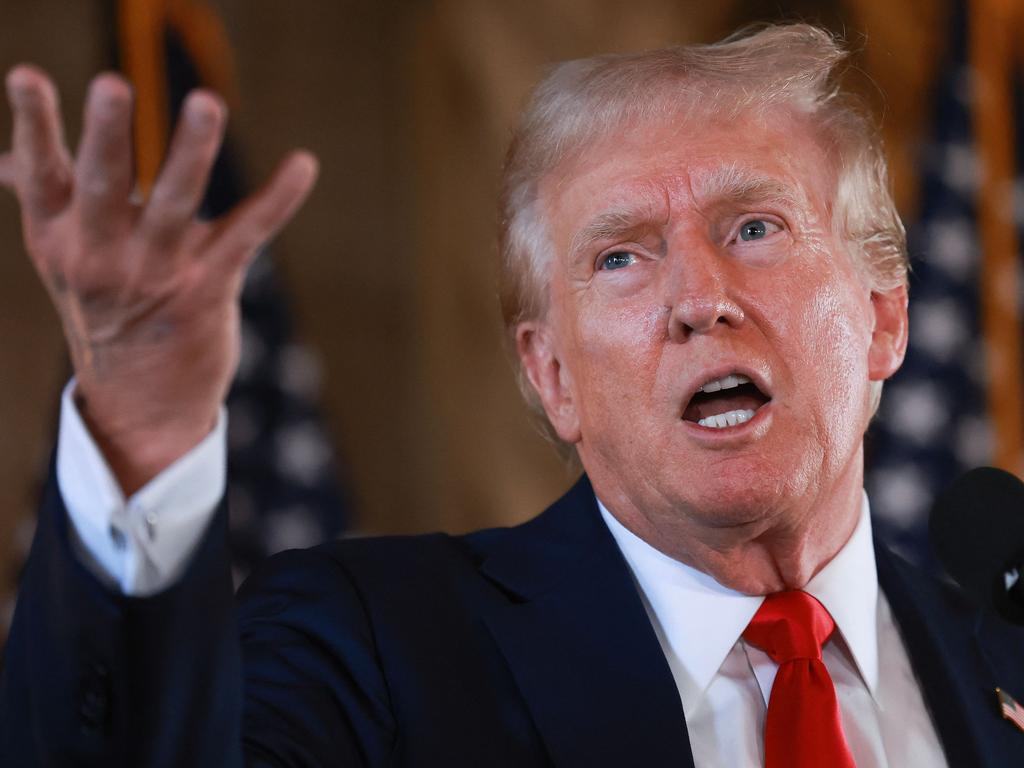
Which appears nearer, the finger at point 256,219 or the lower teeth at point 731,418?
the finger at point 256,219

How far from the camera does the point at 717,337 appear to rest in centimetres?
165

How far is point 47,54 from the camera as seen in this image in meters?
4.12

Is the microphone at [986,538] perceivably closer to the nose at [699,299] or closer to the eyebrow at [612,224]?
the nose at [699,299]

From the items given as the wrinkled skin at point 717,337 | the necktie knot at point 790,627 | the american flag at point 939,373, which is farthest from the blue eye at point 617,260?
the american flag at point 939,373

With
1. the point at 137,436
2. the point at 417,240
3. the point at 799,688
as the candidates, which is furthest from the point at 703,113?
the point at 417,240

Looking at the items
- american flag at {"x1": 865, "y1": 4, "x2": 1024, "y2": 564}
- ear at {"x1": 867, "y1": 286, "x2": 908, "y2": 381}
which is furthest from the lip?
american flag at {"x1": 865, "y1": 4, "x2": 1024, "y2": 564}

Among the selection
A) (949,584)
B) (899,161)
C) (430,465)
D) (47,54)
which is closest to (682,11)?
(899,161)

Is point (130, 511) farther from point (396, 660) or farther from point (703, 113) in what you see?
point (703, 113)

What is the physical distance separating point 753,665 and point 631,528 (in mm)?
260

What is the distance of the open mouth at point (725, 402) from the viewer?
5.46ft

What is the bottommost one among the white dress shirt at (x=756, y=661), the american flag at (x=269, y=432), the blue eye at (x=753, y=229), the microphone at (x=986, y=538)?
the american flag at (x=269, y=432)

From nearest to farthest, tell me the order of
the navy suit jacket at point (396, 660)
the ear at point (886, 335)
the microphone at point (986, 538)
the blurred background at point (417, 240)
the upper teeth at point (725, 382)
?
the navy suit jacket at point (396, 660) → the microphone at point (986, 538) → the upper teeth at point (725, 382) → the ear at point (886, 335) → the blurred background at point (417, 240)

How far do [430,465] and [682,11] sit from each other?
1.88 meters

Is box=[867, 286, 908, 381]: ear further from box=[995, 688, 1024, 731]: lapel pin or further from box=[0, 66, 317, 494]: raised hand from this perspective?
box=[0, 66, 317, 494]: raised hand
